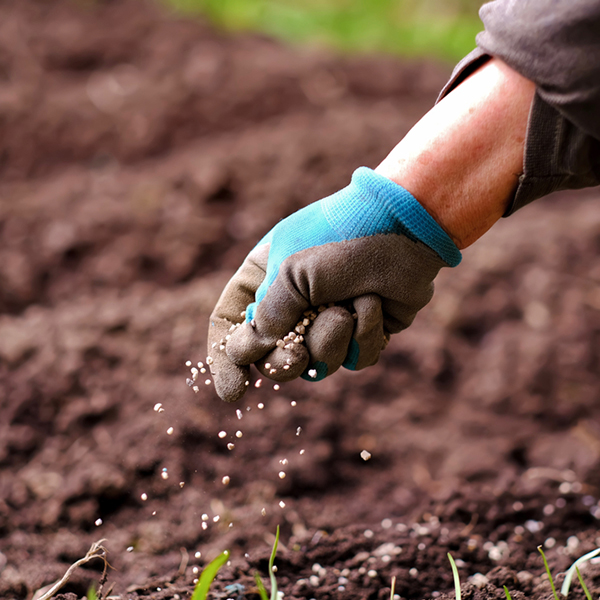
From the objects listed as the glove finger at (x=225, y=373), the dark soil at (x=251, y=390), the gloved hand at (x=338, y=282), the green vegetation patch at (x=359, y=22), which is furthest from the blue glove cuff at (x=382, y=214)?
the green vegetation patch at (x=359, y=22)

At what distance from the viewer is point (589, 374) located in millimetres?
2010

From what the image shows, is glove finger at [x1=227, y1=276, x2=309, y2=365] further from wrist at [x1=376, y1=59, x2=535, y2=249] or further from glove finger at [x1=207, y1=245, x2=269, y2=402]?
wrist at [x1=376, y1=59, x2=535, y2=249]

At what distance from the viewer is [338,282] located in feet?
3.44

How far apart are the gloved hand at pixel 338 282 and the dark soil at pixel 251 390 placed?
0.55m

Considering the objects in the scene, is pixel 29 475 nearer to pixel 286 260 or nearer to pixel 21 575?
pixel 21 575

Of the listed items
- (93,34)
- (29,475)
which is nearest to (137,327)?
(29,475)

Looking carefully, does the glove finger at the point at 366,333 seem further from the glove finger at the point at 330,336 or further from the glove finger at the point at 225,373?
the glove finger at the point at 225,373

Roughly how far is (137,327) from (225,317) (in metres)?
0.95

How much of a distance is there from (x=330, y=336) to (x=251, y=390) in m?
0.84

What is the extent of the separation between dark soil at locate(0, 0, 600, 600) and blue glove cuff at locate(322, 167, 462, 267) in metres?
0.76

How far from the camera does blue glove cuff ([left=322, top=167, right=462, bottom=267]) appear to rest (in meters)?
1.00

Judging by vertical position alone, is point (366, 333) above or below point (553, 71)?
below

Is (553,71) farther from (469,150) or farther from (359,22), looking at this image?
(359,22)

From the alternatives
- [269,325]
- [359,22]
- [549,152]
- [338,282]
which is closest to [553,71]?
[549,152]
